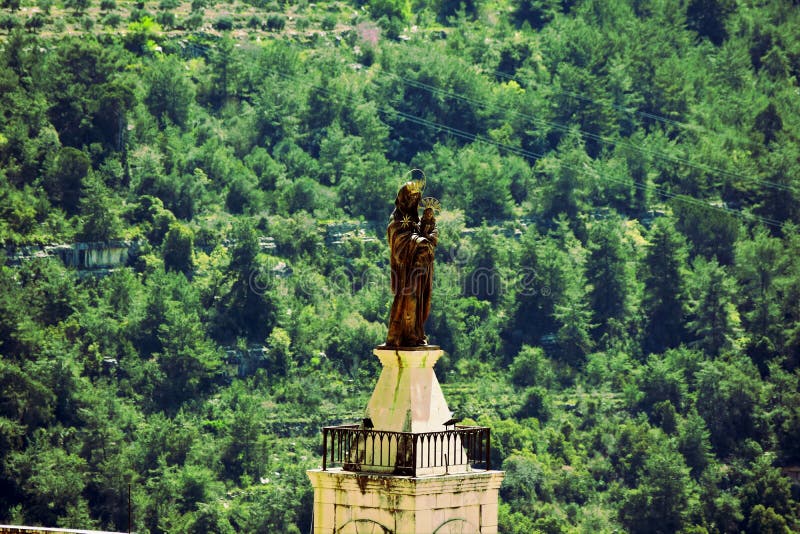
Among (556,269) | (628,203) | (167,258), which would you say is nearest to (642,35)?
(628,203)

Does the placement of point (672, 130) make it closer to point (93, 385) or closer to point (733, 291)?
point (733, 291)

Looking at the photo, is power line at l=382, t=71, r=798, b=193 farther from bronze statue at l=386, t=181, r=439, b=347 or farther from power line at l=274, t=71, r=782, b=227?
bronze statue at l=386, t=181, r=439, b=347

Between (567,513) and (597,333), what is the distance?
82.7 ft

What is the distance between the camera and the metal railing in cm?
2512

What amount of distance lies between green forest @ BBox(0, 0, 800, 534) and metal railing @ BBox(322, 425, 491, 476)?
6812 cm

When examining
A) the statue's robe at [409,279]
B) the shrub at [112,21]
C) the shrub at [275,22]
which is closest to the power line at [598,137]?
the shrub at [275,22]

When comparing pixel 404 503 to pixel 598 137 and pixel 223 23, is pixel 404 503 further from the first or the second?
pixel 223 23

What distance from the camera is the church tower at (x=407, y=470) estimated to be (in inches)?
979

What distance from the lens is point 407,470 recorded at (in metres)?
25.0

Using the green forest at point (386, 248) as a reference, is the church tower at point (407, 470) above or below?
below

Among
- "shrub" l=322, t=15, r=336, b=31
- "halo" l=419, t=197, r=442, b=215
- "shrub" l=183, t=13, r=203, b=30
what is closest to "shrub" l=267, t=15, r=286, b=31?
"shrub" l=322, t=15, r=336, b=31

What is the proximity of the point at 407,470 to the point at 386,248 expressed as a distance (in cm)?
10207

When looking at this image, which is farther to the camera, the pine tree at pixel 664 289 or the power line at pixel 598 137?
the power line at pixel 598 137

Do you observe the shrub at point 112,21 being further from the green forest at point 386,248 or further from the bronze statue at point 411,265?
the bronze statue at point 411,265
